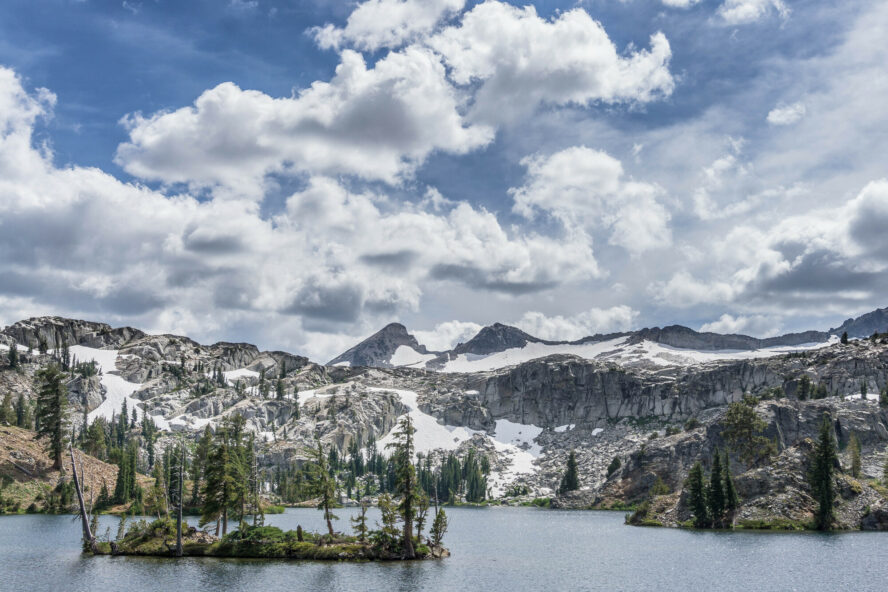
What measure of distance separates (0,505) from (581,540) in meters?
103

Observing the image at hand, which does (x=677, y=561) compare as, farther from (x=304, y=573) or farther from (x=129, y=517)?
(x=129, y=517)

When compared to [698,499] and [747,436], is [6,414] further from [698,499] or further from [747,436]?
[747,436]

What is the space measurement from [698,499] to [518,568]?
61121mm

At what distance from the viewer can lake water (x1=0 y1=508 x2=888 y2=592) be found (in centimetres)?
6059

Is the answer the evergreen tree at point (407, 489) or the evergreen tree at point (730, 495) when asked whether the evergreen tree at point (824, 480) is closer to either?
the evergreen tree at point (730, 495)

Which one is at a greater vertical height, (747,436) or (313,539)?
(747,436)

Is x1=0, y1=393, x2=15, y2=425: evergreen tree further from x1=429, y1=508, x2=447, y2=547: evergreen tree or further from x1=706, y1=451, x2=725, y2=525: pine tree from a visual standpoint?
x1=706, y1=451, x2=725, y2=525: pine tree

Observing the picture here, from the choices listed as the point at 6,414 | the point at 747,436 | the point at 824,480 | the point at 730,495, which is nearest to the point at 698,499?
the point at 730,495

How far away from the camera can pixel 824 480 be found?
113 meters

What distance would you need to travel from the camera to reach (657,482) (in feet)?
639

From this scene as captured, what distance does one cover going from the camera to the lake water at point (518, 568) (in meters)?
60.6

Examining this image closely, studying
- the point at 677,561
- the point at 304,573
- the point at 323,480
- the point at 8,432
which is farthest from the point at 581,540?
the point at 8,432

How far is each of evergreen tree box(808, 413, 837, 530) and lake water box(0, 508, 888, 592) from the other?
426 inches

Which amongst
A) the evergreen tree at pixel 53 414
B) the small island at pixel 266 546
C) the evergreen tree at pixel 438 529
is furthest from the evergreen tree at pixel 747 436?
the evergreen tree at pixel 53 414
